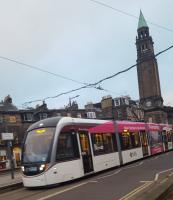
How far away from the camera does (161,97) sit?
12862 cm

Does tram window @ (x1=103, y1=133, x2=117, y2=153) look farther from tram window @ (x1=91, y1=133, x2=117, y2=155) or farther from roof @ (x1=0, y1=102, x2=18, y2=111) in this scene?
roof @ (x1=0, y1=102, x2=18, y2=111)

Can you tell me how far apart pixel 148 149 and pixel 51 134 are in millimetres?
17937

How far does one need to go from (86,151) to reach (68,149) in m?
2.00

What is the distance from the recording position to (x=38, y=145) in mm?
19453

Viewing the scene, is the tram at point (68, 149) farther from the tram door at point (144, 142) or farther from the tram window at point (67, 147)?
the tram door at point (144, 142)

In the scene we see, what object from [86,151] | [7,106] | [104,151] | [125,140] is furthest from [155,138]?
[7,106]

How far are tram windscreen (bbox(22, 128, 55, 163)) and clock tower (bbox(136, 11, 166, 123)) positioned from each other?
A: 10164cm

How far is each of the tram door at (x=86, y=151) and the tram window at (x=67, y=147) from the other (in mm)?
769

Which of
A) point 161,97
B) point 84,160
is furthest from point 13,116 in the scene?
point 161,97

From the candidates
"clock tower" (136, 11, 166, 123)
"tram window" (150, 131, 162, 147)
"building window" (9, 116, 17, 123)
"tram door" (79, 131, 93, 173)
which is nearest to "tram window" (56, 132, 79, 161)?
"tram door" (79, 131, 93, 173)

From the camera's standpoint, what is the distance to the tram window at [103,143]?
2348 cm

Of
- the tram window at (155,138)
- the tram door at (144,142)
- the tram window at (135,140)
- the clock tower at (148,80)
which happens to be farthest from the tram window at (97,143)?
the clock tower at (148,80)

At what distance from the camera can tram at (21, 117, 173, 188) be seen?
18781mm

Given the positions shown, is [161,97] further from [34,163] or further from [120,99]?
[34,163]
